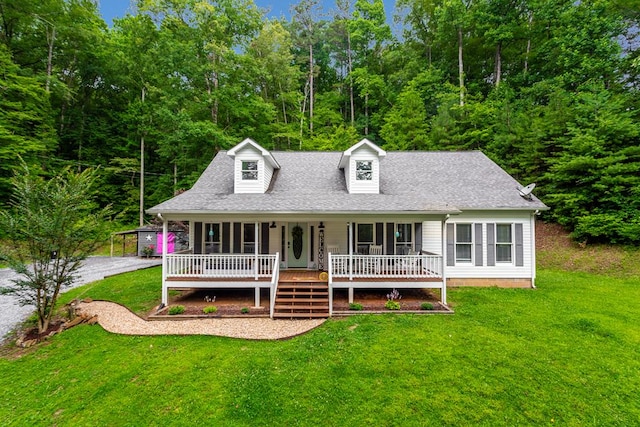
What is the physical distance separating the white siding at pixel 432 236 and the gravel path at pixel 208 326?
6.22 metres

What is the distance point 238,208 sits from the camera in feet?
30.6

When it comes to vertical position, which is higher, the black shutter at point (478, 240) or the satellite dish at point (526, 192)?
the satellite dish at point (526, 192)

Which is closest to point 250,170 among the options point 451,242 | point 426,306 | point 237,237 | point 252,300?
point 237,237

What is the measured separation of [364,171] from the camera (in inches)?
460

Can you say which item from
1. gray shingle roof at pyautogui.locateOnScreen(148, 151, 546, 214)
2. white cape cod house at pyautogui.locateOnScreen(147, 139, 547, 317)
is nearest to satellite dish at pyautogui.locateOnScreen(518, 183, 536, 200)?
white cape cod house at pyautogui.locateOnScreen(147, 139, 547, 317)

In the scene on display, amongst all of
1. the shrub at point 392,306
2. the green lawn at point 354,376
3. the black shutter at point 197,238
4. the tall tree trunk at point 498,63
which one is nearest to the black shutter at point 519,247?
the green lawn at point 354,376

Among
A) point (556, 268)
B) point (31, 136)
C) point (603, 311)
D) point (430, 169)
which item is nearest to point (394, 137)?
point (430, 169)

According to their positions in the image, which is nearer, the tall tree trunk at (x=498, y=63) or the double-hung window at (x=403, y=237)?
the double-hung window at (x=403, y=237)

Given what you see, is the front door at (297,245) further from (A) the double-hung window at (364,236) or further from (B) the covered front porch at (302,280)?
(A) the double-hung window at (364,236)

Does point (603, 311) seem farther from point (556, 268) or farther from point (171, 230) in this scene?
point (171, 230)

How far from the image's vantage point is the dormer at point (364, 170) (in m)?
11.6

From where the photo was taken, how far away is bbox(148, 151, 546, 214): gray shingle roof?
31.1 ft

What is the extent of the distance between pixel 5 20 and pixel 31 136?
959 cm

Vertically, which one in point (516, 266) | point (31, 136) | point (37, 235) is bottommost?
point (516, 266)
